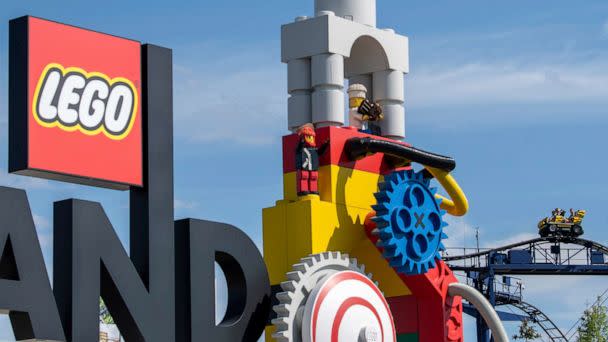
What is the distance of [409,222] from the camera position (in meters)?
21.5

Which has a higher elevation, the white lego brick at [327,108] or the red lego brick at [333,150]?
the white lego brick at [327,108]

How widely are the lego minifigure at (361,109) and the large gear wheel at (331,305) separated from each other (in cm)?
306

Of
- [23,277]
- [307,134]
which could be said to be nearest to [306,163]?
[307,134]

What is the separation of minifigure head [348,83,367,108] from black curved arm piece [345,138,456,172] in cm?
115

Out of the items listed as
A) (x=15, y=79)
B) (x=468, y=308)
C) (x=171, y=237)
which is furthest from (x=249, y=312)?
(x=468, y=308)

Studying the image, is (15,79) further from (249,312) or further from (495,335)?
(495,335)

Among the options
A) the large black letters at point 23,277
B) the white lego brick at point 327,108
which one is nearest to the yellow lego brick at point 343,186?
the white lego brick at point 327,108

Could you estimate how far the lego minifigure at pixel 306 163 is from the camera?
20844 millimetres

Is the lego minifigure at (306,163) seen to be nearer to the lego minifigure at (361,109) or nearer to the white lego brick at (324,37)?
the white lego brick at (324,37)

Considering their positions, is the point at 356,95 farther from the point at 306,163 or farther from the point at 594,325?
the point at 594,325

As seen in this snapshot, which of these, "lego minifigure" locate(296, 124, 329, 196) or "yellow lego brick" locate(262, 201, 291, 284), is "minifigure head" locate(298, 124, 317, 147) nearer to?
"lego minifigure" locate(296, 124, 329, 196)

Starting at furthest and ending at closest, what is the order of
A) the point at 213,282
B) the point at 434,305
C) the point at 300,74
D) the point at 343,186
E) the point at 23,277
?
the point at 300,74
the point at 434,305
the point at 343,186
the point at 213,282
the point at 23,277

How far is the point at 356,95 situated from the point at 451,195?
2.22 m

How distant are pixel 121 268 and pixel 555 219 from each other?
133 feet
